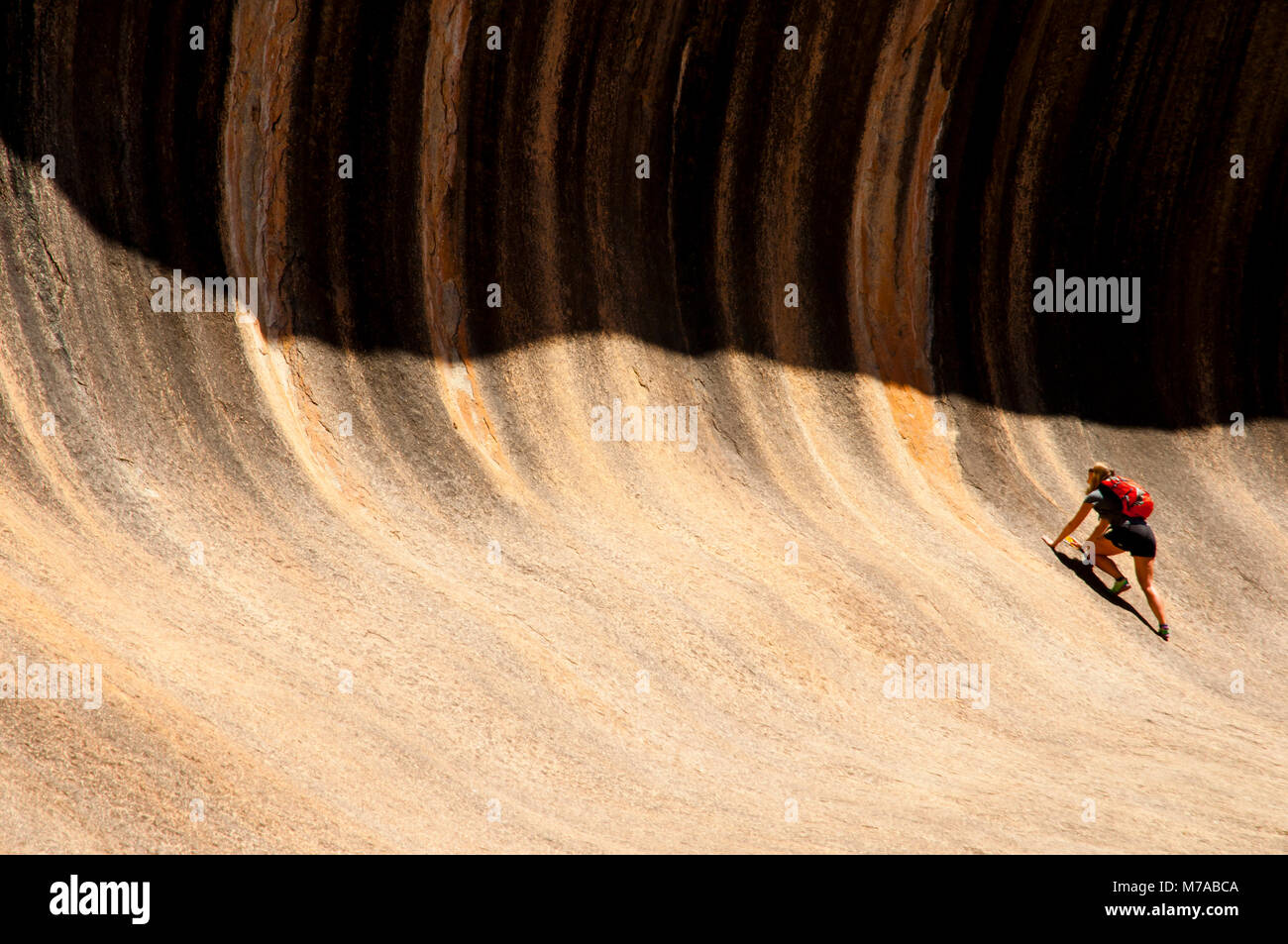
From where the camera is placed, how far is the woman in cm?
1197

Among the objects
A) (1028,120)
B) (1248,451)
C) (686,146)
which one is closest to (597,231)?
(686,146)

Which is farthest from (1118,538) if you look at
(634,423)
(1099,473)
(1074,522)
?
(634,423)

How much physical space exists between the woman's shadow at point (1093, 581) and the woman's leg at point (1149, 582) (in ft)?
0.58

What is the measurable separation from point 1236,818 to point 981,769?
1.71 meters

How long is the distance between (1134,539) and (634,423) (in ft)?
17.5

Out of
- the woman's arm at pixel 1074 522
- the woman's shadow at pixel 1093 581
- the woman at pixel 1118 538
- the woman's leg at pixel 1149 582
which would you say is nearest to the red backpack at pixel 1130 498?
the woman at pixel 1118 538

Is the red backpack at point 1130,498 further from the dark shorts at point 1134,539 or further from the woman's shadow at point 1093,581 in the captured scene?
the woman's shadow at point 1093,581

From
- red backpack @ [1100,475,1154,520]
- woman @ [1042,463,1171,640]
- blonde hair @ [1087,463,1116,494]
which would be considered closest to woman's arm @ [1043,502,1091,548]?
woman @ [1042,463,1171,640]

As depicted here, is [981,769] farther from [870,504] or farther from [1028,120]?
[1028,120]

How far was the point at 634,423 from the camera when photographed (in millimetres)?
12336

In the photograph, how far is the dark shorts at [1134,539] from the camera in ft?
39.4

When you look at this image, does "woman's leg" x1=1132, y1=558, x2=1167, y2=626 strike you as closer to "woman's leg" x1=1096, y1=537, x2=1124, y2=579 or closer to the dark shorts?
the dark shorts

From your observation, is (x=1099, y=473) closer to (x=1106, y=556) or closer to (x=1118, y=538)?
(x=1118, y=538)

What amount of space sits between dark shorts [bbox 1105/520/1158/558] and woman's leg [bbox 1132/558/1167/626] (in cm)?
7
